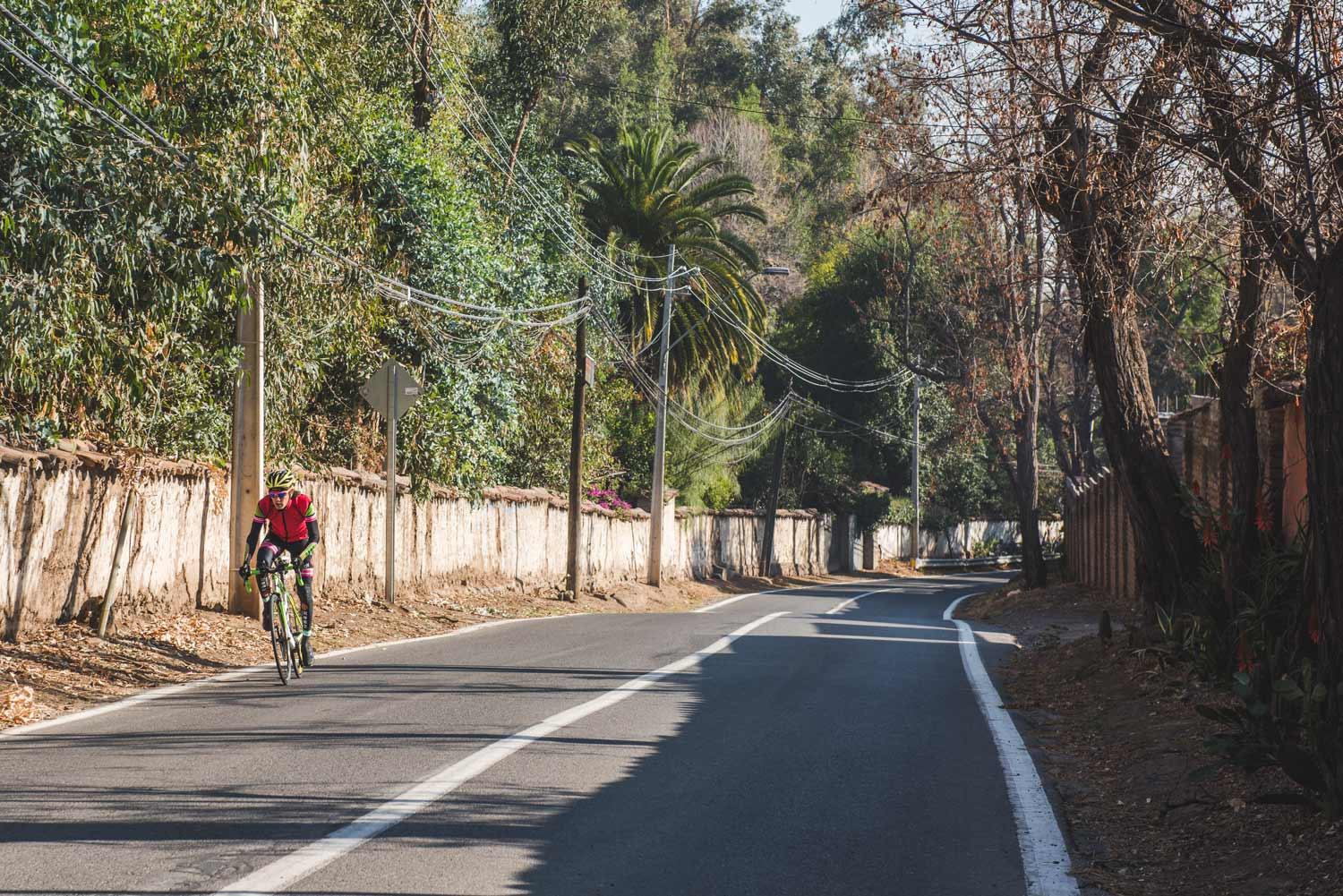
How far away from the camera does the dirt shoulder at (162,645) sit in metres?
10.6

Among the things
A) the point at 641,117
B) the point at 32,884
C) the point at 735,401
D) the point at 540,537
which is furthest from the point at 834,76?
the point at 32,884

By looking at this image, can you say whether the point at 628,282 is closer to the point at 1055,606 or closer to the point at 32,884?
the point at 1055,606

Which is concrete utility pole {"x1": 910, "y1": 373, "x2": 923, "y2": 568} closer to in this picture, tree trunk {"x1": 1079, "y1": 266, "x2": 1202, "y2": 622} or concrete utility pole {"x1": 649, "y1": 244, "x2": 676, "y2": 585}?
concrete utility pole {"x1": 649, "y1": 244, "x2": 676, "y2": 585}

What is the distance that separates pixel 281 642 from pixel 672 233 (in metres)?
30.3

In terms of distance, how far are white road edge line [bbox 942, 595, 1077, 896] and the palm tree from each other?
28.6 meters

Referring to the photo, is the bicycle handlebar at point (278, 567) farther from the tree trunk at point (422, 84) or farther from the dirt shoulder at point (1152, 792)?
the tree trunk at point (422, 84)

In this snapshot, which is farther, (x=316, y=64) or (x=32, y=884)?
(x=316, y=64)

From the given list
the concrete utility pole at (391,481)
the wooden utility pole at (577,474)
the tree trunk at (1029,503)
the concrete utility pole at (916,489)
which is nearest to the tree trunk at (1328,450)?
the concrete utility pole at (391,481)

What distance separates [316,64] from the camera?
17.8m

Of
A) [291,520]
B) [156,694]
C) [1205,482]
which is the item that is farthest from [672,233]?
[156,694]

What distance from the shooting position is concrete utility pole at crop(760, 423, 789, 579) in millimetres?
48688

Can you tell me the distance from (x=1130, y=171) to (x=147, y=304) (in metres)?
9.36

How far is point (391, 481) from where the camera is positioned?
61.5 ft

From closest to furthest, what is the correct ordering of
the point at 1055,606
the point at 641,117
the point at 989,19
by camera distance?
1. the point at 989,19
2. the point at 1055,606
3. the point at 641,117
